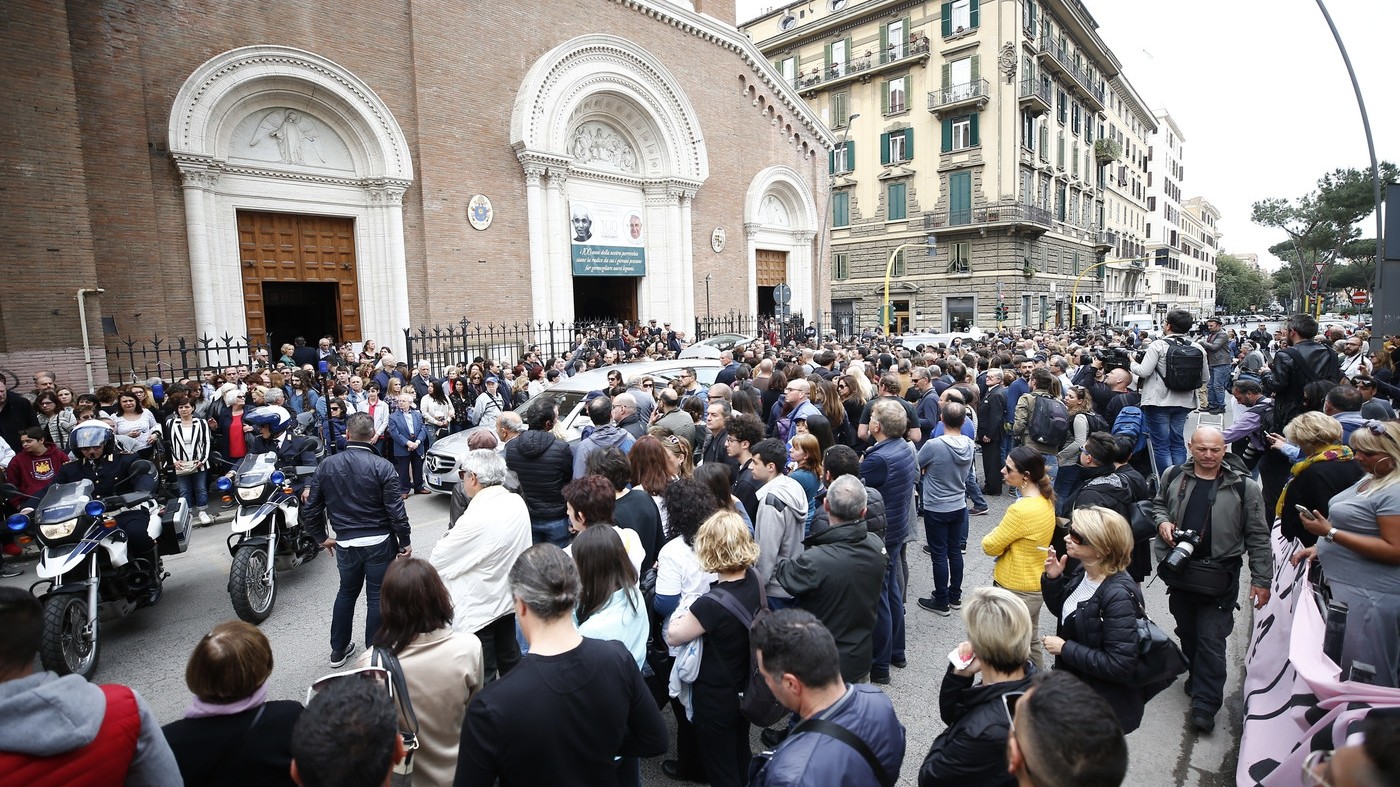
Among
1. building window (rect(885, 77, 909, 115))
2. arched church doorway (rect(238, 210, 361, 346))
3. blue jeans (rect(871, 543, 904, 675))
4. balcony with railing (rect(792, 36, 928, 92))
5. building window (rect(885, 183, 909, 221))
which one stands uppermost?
balcony with railing (rect(792, 36, 928, 92))

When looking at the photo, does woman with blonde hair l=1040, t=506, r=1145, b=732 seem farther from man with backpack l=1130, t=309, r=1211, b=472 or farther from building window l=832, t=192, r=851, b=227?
building window l=832, t=192, r=851, b=227

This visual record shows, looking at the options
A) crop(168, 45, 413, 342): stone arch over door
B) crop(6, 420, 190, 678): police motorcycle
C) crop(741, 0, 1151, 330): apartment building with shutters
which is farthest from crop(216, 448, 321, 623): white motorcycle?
crop(741, 0, 1151, 330): apartment building with shutters

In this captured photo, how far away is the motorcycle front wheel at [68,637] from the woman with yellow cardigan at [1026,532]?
5.81 meters

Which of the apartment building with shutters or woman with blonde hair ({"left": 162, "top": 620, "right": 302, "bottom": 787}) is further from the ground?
the apartment building with shutters

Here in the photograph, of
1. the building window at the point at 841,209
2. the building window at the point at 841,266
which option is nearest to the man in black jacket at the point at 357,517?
the building window at the point at 841,266

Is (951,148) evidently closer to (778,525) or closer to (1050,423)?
(1050,423)

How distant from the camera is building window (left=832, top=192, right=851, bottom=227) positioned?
41438 millimetres

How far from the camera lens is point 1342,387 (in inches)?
202

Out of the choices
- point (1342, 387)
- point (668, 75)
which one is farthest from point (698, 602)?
point (668, 75)

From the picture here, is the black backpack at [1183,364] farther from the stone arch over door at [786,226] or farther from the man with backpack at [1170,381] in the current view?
the stone arch over door at [786,226]

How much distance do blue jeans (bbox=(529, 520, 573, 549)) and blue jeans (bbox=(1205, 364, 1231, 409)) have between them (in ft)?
44.8

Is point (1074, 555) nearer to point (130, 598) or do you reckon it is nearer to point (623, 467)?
point (623, 467)

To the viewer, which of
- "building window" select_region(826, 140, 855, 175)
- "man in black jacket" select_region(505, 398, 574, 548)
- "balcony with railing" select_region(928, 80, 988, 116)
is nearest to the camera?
"man in black jacket" select_region(505, 398, 574, 548)

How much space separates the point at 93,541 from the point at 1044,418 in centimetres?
798
